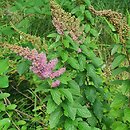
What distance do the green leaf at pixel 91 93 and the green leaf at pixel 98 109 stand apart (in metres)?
0.06

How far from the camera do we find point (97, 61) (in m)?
2.26

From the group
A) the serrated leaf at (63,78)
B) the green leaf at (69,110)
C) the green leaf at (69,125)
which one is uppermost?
the serrated leaf at (63,78)

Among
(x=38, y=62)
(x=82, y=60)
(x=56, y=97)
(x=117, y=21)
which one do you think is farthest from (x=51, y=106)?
(x=117, y=21)

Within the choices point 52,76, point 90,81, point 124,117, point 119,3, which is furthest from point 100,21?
point 52,76

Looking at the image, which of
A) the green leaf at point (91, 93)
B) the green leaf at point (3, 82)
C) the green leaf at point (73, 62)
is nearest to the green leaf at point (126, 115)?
the green leaf at point (91, 93)

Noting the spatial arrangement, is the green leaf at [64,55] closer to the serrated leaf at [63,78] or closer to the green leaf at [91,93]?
the serrated leaf at [63,78]

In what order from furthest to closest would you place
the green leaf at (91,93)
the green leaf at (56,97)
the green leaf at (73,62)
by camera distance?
the green leaf at (91,93), the green leaf at (73,62), the green leaf at (56,97)

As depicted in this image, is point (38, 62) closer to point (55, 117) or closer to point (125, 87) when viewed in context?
point (55, 117)

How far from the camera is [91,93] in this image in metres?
2.33

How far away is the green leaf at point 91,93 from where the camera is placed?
2.31 meters

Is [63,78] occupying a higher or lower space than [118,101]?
higher

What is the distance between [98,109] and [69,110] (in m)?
0.46

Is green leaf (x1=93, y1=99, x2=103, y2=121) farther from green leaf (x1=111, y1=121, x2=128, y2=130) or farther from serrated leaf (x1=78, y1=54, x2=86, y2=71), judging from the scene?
serrated leaf (x1=78, y1=54, x2=86, y2=71)

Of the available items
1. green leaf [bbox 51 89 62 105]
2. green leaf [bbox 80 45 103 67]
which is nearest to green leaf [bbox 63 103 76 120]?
green leaf [bbox 51 89 62 105]
